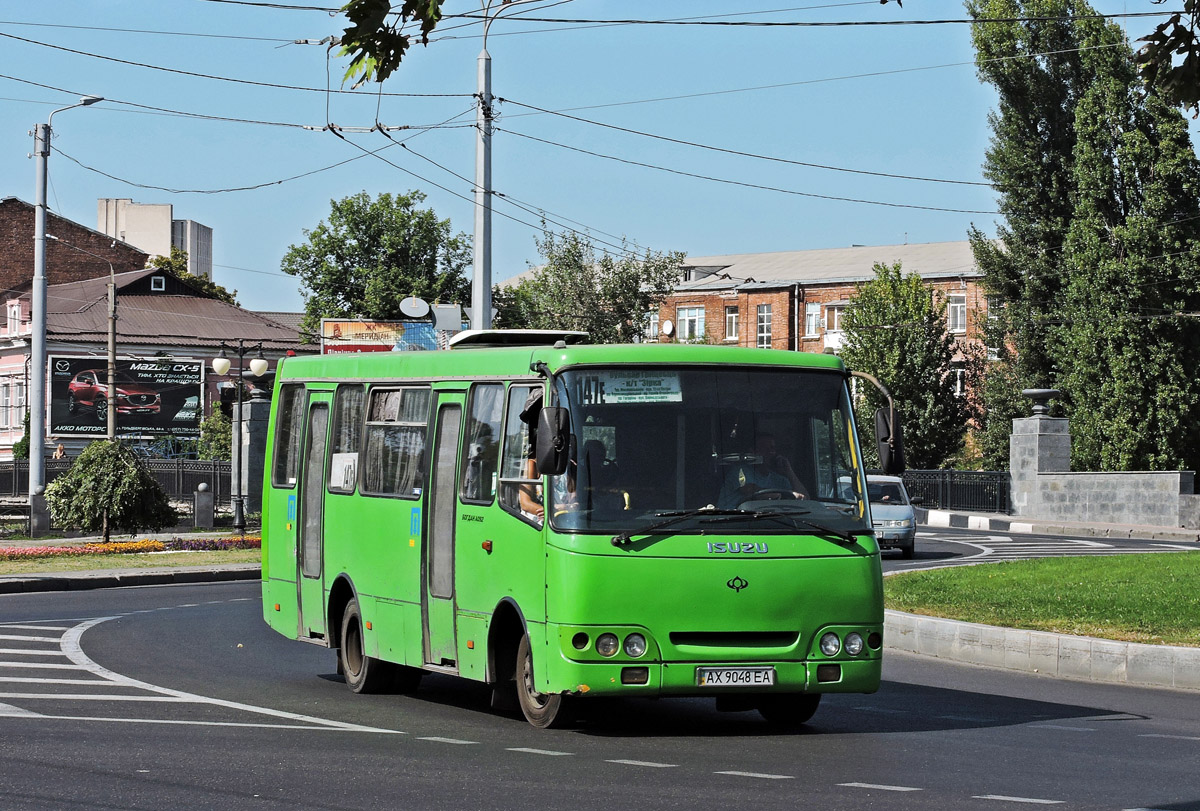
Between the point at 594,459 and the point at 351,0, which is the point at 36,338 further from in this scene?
the point at 351,0

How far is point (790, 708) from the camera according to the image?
1105cm

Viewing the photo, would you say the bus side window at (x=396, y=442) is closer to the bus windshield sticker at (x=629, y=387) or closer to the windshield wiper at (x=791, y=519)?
the bus windshield sticker at (x=629, y=387)

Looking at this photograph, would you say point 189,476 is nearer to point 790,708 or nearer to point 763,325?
point 790,708

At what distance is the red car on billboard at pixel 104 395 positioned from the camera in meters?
72.8

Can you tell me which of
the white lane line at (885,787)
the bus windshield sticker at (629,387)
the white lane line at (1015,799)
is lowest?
the white lane line at (885,787)

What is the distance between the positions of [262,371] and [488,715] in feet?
103

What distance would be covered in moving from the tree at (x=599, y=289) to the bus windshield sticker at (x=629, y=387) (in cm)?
3930

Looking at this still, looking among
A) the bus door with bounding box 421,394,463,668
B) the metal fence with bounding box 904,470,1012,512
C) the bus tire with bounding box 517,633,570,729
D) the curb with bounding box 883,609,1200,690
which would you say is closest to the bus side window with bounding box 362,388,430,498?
the bus door with bounding box 421,394,463,668

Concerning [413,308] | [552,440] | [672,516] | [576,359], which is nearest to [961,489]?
[413,308]

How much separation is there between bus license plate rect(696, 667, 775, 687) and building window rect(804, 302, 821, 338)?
241ft

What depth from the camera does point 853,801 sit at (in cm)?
796

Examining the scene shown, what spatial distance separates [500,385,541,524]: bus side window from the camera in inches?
416

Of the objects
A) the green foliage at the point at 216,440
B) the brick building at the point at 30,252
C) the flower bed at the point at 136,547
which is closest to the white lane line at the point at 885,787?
the flower bed at the point at 136,547

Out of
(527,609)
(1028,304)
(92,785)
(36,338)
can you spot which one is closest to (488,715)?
(527,609)
